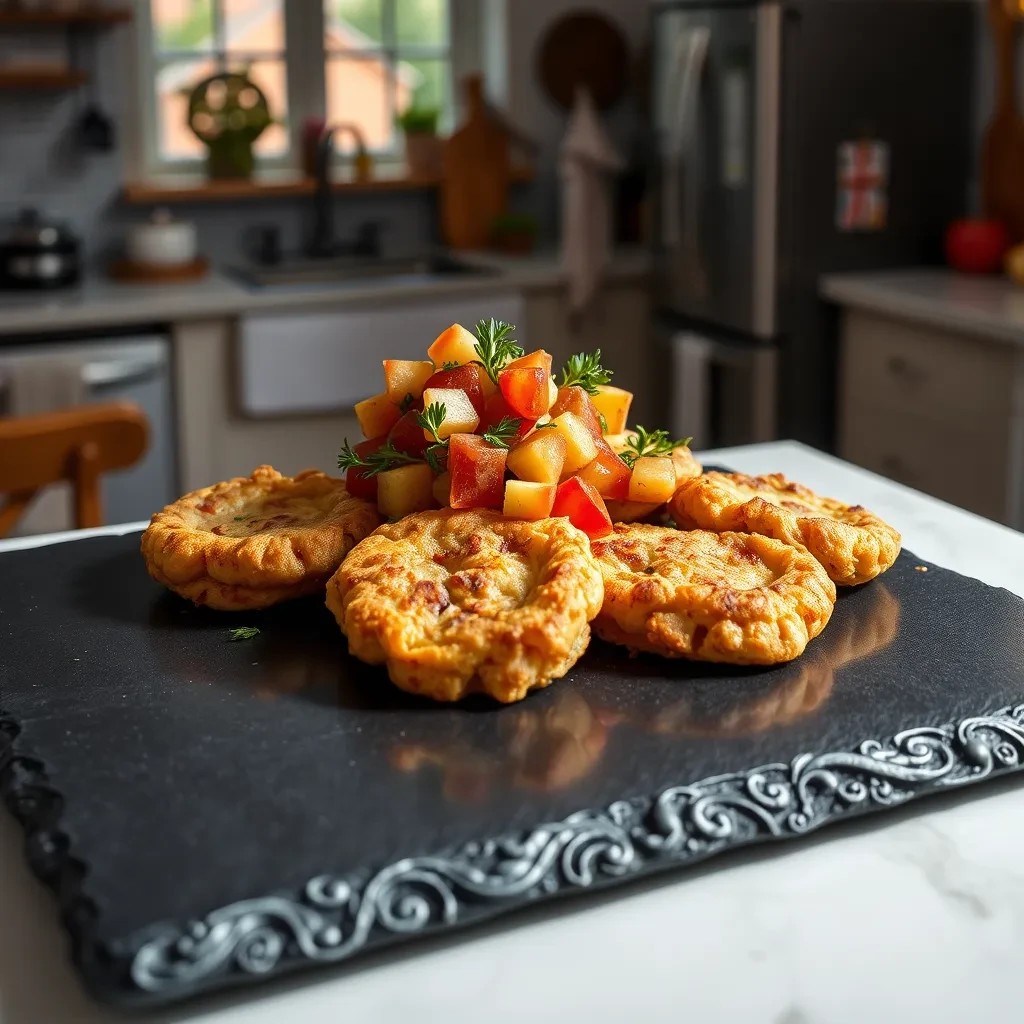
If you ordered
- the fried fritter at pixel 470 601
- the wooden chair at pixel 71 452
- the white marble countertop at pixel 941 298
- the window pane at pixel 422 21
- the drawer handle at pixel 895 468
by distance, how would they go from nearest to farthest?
the fried fritter at pixel 470 601, the wooden chair at pixel 71 452, the white marble countertop at pixel 941 298, the drawer handle at pixel 895 468, the window pane at pixel 422 21

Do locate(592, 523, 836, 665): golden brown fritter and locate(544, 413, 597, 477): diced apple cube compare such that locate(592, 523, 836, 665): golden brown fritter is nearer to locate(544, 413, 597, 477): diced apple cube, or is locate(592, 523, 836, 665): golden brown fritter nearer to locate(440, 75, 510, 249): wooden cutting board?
locate(544, 413, 597, 477): diced apple cube

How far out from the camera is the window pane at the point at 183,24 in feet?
13.7

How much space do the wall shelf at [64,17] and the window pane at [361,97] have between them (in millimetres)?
711

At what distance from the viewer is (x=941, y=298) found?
127 inches

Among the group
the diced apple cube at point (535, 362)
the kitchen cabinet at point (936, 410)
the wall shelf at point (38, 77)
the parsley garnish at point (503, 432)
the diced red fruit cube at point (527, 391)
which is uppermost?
the wall shelf at point (38, 77)

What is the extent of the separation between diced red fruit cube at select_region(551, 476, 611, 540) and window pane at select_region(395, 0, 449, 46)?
11.5 ft

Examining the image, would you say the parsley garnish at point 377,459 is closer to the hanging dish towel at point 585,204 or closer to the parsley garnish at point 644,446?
the parsley garnish at point 644,446

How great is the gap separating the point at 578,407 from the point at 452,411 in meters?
0.12

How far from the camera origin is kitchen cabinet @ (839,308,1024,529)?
2984 mm

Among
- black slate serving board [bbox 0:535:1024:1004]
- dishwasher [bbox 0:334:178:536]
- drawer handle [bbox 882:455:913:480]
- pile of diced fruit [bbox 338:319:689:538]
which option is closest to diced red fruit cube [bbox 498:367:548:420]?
pile of diced fruit [bbox 338:319:689:538]

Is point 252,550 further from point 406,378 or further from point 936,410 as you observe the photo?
point 936,410

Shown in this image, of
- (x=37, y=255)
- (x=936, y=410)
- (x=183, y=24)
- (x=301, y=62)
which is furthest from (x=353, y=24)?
(x=936, y=410)

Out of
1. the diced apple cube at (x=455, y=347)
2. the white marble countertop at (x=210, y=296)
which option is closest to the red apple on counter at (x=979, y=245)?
the white marble countertop at (x=210, y=296)

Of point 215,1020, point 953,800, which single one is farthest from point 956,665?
point 215,1020
